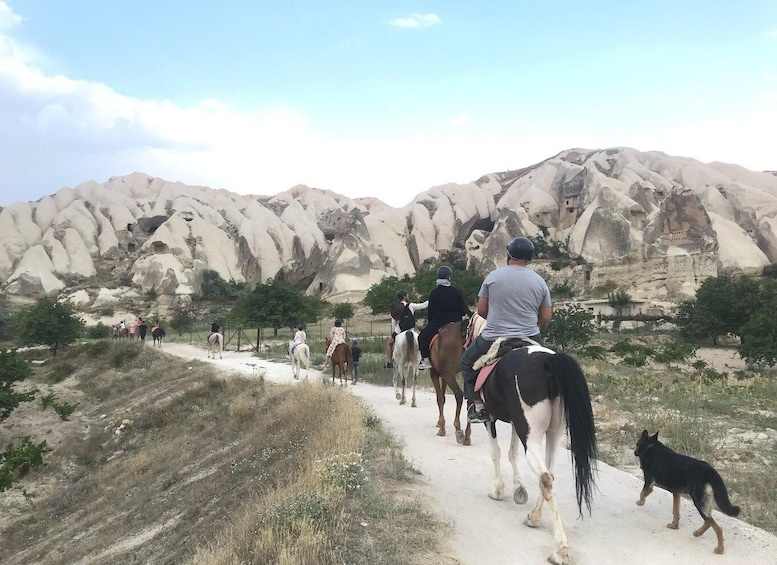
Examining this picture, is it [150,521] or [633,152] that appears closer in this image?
[150,521]

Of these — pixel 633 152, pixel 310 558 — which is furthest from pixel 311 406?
pixel 633 152

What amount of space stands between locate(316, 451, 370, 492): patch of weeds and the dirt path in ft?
2.17

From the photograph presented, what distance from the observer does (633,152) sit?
3425 inches

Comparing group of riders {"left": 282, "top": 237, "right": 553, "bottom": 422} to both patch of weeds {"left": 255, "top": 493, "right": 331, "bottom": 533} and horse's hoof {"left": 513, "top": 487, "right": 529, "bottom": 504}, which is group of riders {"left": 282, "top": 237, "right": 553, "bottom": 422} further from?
patch of weeds {"left": 255, "top": 493, "right": 331, "bottom": 533}

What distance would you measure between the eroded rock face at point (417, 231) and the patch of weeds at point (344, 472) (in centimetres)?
5210

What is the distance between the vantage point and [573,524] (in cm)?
464

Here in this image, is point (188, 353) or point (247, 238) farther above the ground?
point (247, 238)

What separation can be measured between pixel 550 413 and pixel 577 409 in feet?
0.67

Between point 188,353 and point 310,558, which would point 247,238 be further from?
point 310,558

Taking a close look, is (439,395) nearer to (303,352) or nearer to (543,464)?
(543,464)

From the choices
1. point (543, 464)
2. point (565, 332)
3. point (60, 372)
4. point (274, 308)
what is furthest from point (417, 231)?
point (543, 464)

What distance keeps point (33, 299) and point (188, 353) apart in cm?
4636

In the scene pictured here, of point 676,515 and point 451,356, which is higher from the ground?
point 451,356

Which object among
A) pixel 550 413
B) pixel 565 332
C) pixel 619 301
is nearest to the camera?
pixel 550 413
